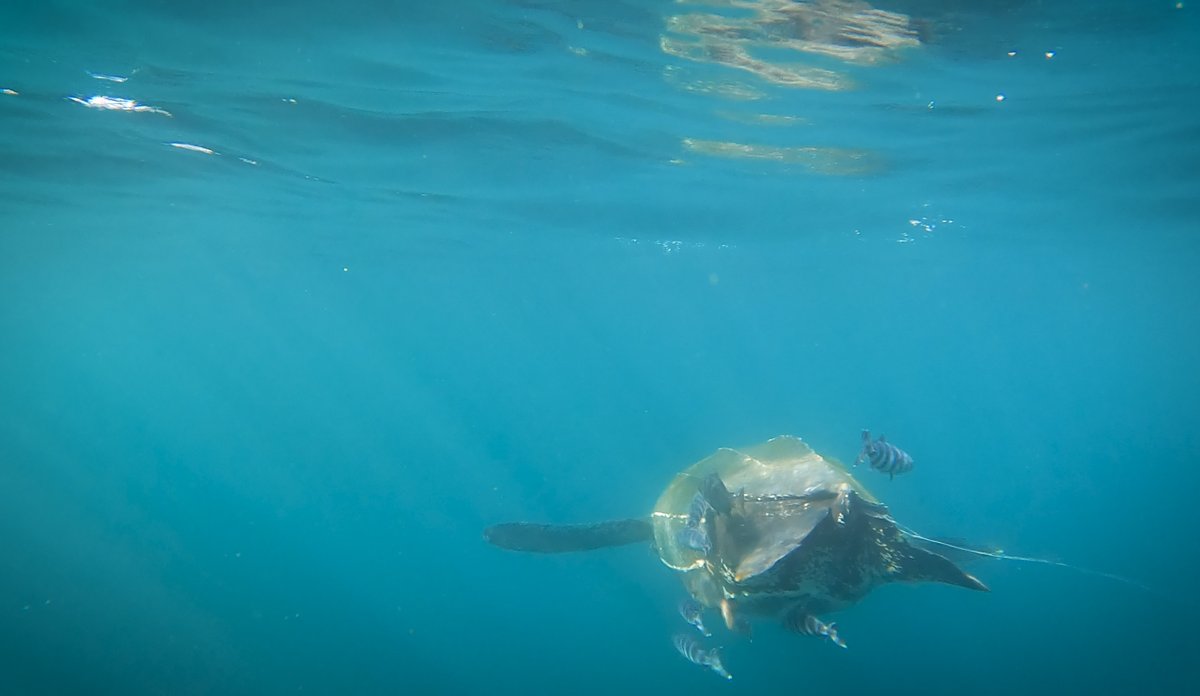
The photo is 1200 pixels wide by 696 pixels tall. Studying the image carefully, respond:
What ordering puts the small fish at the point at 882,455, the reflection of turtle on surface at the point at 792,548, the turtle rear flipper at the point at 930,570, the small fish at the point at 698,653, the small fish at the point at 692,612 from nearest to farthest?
the turtle rear flipper at the point at 930,570 → the reflection of turtle on surface at the point at 792,548 → the small fish at the point at 882,455 → the small fish at the point at 698,653 → the small fish at the point at 692,612

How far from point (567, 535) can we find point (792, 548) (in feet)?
15.9

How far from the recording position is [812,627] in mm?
7062

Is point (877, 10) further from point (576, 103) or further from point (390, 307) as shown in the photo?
point (390, 307)

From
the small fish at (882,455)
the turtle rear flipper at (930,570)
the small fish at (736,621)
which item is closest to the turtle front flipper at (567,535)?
the small fish at (736,621)

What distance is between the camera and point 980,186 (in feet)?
58.9

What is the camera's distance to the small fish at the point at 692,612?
880cm

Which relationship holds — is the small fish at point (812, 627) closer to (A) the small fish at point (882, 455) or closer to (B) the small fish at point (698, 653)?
(B) the small fish at point (698, 653)

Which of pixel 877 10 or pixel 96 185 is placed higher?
pixel 877 10

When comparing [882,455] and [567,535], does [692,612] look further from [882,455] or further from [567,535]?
[882,455]

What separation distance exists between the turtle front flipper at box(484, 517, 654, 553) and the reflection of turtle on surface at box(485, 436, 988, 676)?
1.23 metres

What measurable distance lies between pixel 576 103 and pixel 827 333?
8055 cm

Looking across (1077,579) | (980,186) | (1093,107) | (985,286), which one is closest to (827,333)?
(985,286)

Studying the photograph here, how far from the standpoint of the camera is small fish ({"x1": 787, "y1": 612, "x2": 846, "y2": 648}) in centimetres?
684

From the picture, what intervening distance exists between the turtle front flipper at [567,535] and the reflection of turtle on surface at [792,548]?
1.23 m
